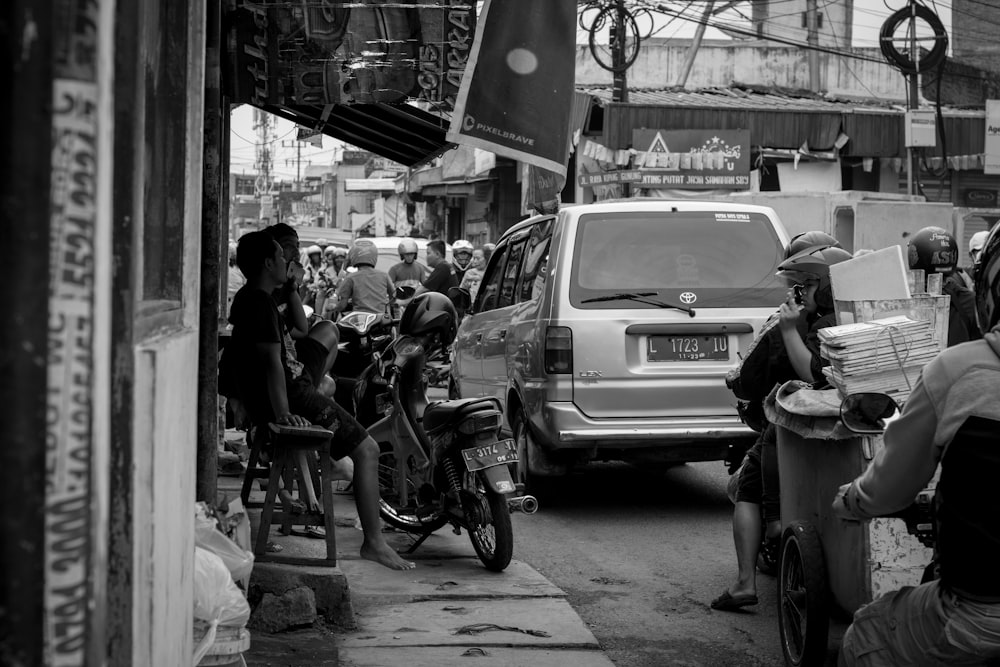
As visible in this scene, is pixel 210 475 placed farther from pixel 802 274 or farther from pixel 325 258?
pixel 325 258

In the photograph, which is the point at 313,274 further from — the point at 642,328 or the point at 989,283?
the point at 989,283

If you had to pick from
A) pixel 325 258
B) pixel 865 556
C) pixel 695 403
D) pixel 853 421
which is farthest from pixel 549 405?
pixel 325 258

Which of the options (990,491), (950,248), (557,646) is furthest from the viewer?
(950,248)

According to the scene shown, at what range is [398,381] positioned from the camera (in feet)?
21.9

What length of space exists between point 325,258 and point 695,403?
16.2 meters

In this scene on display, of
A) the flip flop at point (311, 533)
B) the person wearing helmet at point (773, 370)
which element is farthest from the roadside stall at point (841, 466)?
the flip flop at point (311, 533)

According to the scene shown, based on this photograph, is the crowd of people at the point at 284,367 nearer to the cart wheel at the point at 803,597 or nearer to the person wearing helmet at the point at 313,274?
the cart wheel at the point at 803,597

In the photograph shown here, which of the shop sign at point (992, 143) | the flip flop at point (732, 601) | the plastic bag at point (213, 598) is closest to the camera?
the plastic bag at point (213, 598)

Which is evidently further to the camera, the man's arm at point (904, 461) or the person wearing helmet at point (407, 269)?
the person wearing helmet at point (407, 269)

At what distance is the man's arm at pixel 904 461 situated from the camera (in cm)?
263

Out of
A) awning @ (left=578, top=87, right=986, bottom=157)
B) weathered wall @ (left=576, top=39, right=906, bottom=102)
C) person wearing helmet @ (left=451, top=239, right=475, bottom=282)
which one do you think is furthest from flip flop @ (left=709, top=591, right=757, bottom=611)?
weathered wall @ (left=576, top=39, right=906, bottom=102)

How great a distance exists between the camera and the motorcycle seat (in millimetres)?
6098

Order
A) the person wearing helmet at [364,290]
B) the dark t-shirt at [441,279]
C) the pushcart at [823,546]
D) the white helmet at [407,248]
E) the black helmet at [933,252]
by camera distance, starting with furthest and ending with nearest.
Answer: the white helmet at [407,248] → the dark t-shirt at [441,279] → the person wearing helmet at [364,290] → the black helmet at [933,252] → the pushcart at [823,546]

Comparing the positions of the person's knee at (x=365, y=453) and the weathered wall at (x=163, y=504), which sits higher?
the weathered wall at (x=163, y=504)
